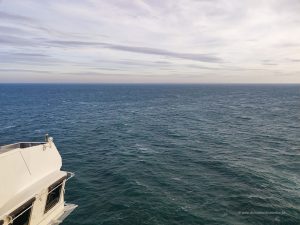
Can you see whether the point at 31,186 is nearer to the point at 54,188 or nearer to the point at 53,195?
the point at 54,188

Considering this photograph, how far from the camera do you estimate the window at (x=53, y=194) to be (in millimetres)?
23344

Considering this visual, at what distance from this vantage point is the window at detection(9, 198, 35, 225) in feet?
60.5

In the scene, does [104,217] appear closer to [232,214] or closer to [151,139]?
[232,214]

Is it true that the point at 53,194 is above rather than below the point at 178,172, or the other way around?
above

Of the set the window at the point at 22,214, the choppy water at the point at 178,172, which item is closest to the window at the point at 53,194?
the window at the point at 22,214

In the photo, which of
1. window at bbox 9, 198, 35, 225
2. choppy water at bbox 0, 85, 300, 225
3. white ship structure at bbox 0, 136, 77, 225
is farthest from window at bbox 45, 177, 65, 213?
choppy water at bbox 0, 85, 300, 225

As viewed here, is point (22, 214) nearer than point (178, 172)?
Yes

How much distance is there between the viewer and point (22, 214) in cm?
1953

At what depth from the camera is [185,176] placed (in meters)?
44.7

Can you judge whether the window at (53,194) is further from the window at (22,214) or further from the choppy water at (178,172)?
the choppy water at (178,172)

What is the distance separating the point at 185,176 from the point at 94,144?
28801 mm

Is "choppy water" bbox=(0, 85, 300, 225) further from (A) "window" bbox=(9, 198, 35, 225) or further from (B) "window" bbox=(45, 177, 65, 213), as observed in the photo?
(A) "window" bbox=(9, 198, 35, 225)

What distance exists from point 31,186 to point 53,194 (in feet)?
10.5

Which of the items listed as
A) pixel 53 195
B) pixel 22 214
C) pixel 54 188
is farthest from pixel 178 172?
pixel 22 214
